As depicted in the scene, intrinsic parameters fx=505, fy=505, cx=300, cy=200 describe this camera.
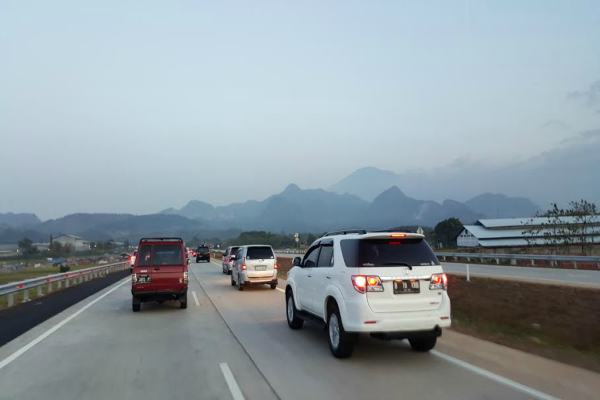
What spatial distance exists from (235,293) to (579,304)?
11.9 m

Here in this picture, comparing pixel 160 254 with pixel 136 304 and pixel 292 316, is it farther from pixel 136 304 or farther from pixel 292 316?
pixel 292 316

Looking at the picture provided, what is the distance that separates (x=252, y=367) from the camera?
7.70 m

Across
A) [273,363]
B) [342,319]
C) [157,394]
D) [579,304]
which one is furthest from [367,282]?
[579,304]

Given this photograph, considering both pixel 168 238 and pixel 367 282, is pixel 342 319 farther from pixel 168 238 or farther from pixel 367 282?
pixel 168 238

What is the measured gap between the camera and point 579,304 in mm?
13875

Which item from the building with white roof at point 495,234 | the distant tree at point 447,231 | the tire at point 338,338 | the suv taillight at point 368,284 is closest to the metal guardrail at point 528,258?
the tire at point 338,338

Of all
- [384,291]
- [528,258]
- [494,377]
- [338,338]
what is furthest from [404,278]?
[528,258]

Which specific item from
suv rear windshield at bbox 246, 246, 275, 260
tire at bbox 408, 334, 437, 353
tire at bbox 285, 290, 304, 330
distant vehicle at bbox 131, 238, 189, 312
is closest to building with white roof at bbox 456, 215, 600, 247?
suv rear windshield at bbox 246, 246, 275, 260

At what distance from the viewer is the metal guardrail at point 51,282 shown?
1769cm

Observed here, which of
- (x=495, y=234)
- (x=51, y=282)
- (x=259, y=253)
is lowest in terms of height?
(x=51, y=282)

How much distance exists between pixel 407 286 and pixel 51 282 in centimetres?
2112

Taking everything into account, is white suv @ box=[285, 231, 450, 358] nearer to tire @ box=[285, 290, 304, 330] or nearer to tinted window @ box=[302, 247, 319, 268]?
tinted window @ box=[302, 247, 319, 268]

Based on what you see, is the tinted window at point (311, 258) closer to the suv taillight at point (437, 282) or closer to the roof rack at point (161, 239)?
the suv taillight at point (437, 282)

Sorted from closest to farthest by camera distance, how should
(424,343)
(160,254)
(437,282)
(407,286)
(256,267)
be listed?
(407,286), (437,282), (424,343), (160,254), (256,267)
